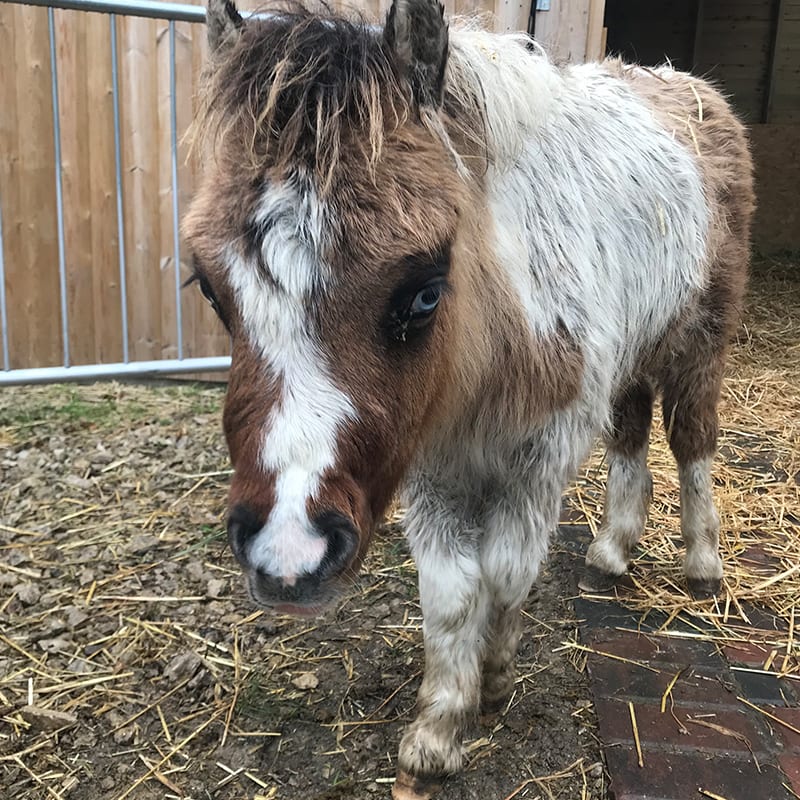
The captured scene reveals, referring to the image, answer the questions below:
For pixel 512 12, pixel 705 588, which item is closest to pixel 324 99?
pixel 705 588

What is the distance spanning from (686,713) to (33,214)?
4.73m

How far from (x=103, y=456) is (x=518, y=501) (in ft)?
Answer: 9.28

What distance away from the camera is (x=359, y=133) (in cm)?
149

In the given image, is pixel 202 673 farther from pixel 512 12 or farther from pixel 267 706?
pixel 512 12

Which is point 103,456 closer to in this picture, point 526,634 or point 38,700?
point 38,700

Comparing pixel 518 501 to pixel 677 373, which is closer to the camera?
pixel 518 501

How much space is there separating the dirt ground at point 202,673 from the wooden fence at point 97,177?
1584mm

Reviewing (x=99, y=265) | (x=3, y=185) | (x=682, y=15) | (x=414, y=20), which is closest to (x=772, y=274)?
(x=682, y=15)

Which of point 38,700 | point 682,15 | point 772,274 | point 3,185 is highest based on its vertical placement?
point 682,15

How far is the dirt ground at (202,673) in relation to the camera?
2256 millimetres

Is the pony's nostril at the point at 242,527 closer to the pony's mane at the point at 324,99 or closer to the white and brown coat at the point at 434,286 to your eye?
the white and brown coat at the point at 434,286

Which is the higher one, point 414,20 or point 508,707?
point 414,20

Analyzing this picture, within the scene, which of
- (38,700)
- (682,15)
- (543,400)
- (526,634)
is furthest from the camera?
(682,15)

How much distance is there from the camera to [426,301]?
1.53 m
